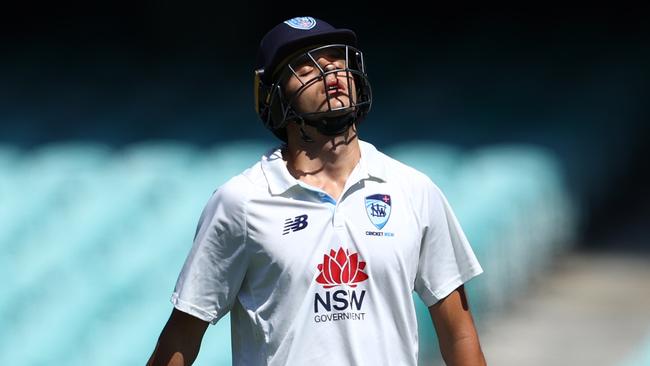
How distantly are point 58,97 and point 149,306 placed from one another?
344 cm

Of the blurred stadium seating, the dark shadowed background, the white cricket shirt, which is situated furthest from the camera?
the dark shadowed background

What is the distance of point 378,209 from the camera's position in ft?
6.89

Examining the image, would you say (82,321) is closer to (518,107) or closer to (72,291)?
(72,291)

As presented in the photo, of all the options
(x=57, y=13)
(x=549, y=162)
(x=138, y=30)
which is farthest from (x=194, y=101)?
(x=549, y=162)

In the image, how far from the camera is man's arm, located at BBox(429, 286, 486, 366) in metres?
2.15

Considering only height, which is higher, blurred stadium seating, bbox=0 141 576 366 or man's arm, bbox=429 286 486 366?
blurred stadium seating, bbox=0 141 576 366

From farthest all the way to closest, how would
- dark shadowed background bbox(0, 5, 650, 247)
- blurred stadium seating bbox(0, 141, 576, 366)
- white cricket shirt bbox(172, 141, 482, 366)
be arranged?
dark shadowed background bbox(0, 5, 650, 247)
blurred stadium seating bbox(0, 141, 576, 366)
white cricket shirt bbox(172, 141, 482, 366)

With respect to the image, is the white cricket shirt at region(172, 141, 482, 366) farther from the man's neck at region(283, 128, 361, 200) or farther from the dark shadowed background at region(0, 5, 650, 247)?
the dark shadowed background at region(0, 5, 650, 247)

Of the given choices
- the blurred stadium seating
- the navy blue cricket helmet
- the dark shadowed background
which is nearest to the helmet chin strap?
the navy blue cricket helmet

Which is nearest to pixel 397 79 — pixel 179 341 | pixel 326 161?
pixel 326 161

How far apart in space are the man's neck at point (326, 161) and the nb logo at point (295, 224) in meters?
0.09

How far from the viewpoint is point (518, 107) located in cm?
720

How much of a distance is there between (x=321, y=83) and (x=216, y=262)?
1.25ft

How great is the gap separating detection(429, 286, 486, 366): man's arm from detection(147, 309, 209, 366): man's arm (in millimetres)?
446
